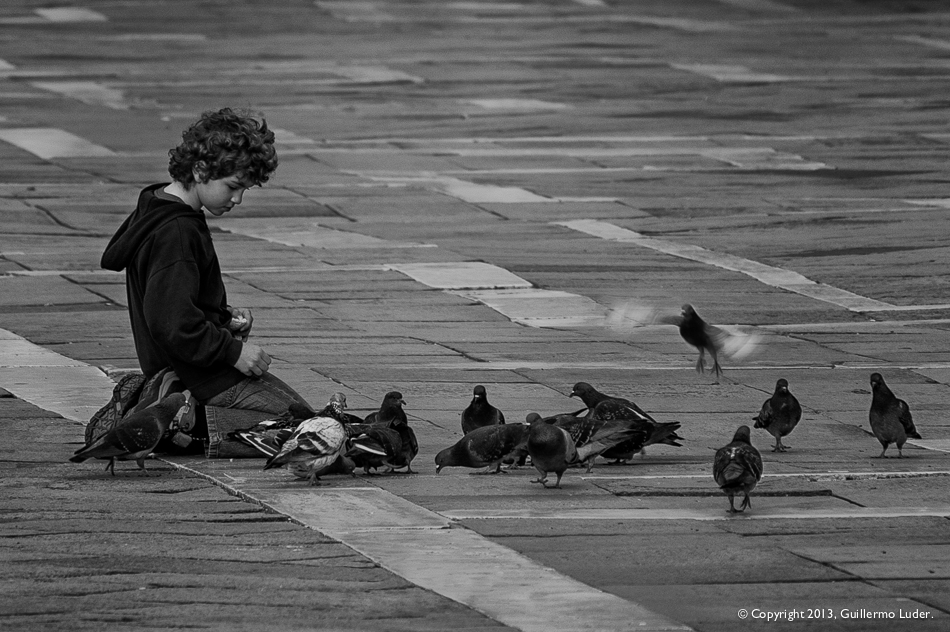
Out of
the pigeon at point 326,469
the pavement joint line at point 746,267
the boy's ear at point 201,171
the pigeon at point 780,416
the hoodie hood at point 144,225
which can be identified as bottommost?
the pigeon at point 326,469

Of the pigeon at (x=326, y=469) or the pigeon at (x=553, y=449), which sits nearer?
the pigeon at (x=326, y=469)

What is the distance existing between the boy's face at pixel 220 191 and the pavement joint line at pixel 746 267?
8903 millimetres

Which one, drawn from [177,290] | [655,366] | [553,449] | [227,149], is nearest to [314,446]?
[177,290]

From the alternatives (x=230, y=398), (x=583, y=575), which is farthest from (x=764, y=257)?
(x=583, y=575)

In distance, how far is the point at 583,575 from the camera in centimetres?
668

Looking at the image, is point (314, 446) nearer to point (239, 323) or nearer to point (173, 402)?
point (173, 402)

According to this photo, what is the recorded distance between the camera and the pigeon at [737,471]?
752cm

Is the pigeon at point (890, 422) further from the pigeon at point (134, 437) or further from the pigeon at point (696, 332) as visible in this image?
the pigeon at point (134, 437)

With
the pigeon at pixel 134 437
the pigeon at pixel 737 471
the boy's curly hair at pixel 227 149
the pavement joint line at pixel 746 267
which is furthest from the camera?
the pavement joint line at pixel 746 267

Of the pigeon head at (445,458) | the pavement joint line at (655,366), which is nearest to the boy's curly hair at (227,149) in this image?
the pigeon head at (445,458)

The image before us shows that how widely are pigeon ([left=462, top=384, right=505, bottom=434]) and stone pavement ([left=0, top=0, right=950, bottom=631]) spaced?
0.31 m

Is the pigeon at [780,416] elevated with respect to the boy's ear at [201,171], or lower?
lower

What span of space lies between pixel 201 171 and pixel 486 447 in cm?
195

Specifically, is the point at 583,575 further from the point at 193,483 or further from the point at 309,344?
the point at 309,344
